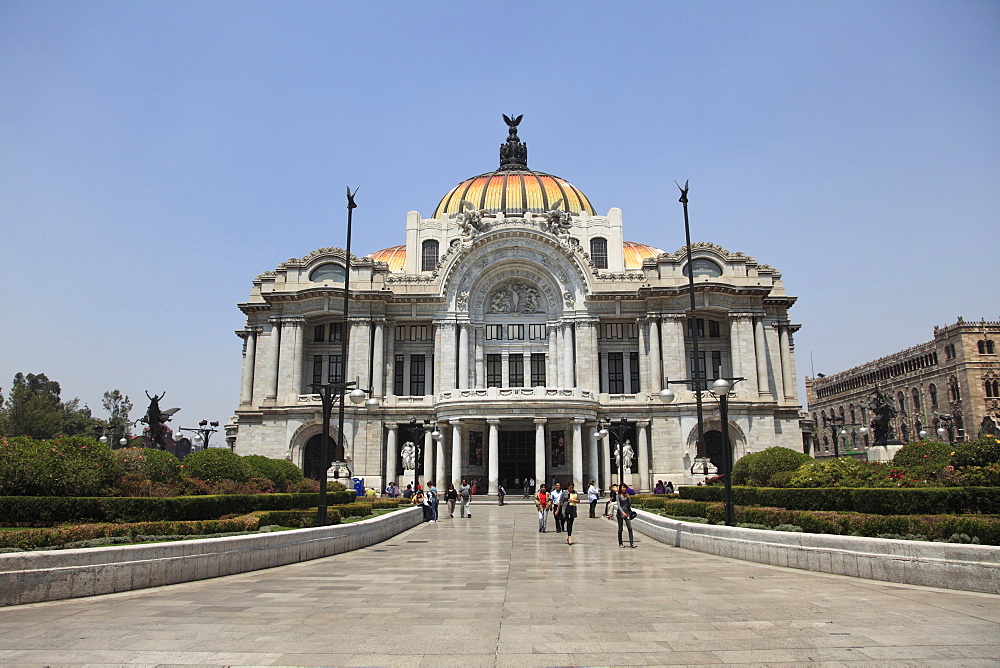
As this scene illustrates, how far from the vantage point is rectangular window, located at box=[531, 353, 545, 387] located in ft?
195

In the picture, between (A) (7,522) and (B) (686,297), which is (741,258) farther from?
(A) (7,522)

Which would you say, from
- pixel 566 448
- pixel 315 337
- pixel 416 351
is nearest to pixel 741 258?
pixel 566 448

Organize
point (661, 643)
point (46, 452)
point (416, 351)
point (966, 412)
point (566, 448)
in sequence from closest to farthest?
point (661, 643) → point (46, 452) → point (566, 448) → point (416, 351) → point (966, 412)

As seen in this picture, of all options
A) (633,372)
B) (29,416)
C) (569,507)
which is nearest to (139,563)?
(569,507)

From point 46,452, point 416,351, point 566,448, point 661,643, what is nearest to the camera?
point 661,643

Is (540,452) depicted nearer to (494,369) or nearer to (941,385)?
(494,369)

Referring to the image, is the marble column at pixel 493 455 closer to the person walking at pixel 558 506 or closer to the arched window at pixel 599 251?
the person walking at pixel 558 506

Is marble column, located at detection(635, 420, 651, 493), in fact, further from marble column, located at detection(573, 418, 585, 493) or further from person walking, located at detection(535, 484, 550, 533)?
person walking, located at detection(535, 484, 550, 533)

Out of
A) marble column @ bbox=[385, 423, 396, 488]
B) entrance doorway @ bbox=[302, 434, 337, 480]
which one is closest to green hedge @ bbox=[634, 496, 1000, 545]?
marble column @ bbox=[385, 423, 396, 488]

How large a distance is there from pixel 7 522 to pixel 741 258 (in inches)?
2025

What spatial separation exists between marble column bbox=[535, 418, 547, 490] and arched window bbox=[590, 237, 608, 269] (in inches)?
799

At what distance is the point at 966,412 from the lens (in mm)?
79438

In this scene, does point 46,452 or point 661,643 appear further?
point 46,452

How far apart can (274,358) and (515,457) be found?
20.7 meters
